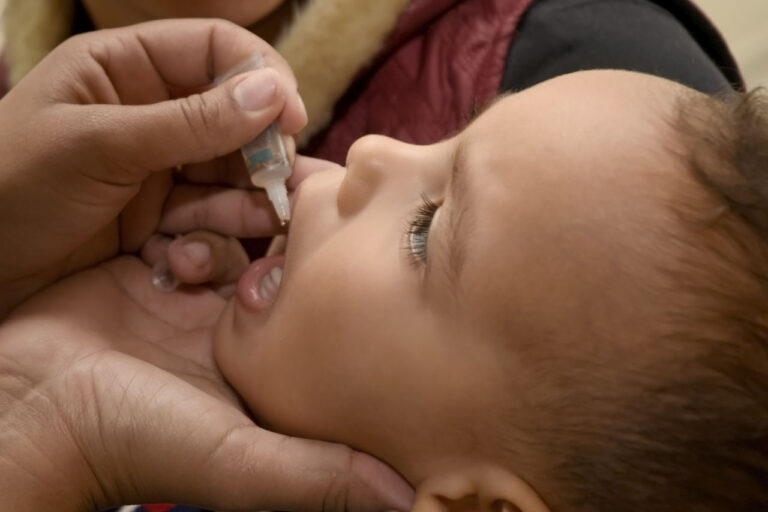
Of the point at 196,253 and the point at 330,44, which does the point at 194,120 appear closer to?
the point at 196,253

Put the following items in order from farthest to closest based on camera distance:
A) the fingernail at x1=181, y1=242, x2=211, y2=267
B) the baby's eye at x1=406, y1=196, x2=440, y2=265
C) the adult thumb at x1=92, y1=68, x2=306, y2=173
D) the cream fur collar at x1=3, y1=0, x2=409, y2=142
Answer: the cream fur collar at x1=3, y1=0, x2=409, y2=142, the fingernail at x1=181, y1=242, x2=211, y2=267, the adult thumb at x1=92, y1=68, x2=306, y2=173, the baby's eye at x1=406, y1=196, x2=440, y2=265

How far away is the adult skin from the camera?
0.71 meters

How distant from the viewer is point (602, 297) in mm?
545

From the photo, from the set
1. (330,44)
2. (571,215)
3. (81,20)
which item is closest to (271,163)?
(330,44)

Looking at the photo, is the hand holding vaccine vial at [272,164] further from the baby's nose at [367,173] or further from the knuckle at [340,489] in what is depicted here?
the knuckle at [340,489]

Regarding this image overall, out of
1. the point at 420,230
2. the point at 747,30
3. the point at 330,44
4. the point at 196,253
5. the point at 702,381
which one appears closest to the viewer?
the point at 702,381

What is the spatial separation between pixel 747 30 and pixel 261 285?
1316 millimetres

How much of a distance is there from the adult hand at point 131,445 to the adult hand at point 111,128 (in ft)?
0.34

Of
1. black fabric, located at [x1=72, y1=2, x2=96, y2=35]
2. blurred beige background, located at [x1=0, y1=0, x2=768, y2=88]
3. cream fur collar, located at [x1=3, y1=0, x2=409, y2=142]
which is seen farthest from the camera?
blurred beige background, located at [x1=0, y1=0, x2=768, y2=88]

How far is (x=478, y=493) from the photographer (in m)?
0.62

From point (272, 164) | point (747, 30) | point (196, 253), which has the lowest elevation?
point (747, 30)

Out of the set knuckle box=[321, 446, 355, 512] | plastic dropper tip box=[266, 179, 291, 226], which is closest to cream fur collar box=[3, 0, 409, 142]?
plastic dropper tip box=[266, 179, 291, 226]

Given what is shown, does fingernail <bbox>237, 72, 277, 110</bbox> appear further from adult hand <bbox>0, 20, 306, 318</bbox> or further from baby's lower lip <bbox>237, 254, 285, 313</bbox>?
baby's lower lip <bbox>237, 254, 285, 313</bbox>

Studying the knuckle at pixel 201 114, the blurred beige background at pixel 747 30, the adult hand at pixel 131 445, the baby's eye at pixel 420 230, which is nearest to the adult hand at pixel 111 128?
the knuckle at pixel 201 114
